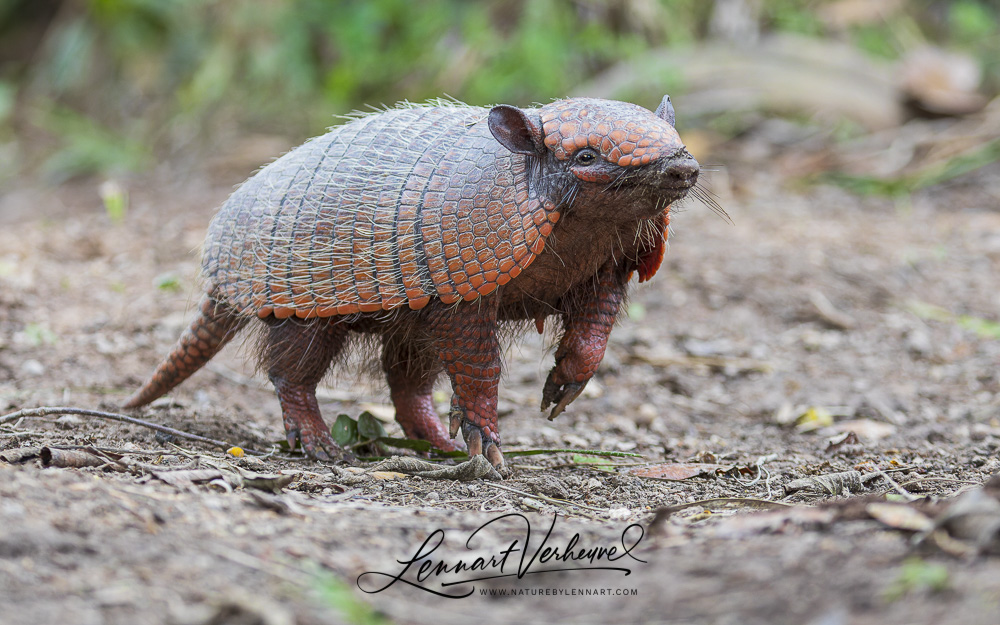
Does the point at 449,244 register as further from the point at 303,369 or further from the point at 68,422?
the point at 68,422

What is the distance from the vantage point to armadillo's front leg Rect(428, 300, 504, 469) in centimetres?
512

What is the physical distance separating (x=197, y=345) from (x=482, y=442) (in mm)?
2114

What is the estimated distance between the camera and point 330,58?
15.4 m

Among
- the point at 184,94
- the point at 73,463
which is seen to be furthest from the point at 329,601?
the point at 184,94

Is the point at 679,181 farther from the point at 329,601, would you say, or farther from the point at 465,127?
the point at 329,601

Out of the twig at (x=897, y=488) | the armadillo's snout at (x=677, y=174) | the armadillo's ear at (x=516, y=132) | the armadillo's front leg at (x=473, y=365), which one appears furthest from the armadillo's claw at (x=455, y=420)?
the twig at (x=897, y=488)

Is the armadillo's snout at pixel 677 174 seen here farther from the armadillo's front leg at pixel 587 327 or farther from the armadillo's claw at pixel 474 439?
the armadillo's claw at pixel 474 439

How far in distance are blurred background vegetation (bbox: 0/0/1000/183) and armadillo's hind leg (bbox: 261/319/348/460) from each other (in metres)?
8.32

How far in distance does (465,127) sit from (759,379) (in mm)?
4039

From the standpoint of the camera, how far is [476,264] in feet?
15.9

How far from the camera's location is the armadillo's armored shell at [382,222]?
4.86 metres

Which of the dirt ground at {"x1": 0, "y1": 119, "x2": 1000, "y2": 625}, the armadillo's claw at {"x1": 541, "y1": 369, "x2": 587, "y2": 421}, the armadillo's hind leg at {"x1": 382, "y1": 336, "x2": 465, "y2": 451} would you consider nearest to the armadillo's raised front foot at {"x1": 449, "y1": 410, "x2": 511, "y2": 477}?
the dirt ground at {"x1": 0, "y1": 119, "x2": 1000, "y2": 625}

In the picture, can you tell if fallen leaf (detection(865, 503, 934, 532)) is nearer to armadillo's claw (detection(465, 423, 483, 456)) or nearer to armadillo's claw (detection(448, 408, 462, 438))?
armadillo's claw (detection(465, 423, 483, 456))

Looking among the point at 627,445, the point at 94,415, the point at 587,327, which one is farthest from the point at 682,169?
the point at 94,415
